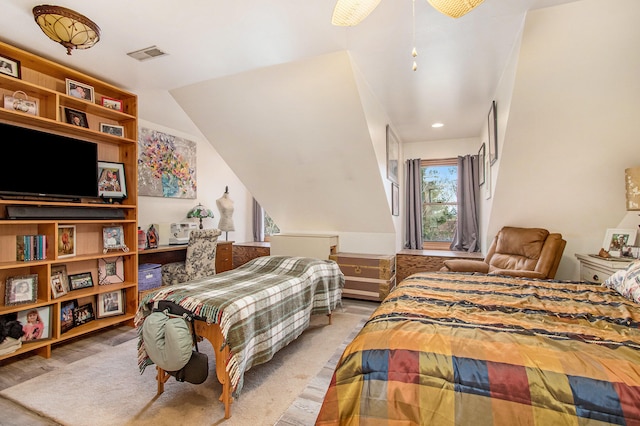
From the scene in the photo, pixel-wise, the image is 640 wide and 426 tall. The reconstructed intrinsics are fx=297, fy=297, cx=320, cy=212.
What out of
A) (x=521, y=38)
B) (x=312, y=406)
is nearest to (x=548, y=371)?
(x=312, y=406)

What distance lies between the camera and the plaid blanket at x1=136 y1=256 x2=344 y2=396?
5.57 ft

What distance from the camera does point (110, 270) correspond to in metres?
3.00

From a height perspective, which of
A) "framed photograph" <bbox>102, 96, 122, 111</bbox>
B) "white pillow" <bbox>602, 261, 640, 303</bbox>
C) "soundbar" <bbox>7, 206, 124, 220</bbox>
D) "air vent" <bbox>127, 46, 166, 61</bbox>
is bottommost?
"white pillow" <bbox>602, 261, 640, 303</bbox>

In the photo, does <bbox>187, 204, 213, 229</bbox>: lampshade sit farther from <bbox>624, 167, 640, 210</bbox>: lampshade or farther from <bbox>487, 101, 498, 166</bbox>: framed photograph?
<bbox>624, 167, 640, 210</bbox>: lampshade

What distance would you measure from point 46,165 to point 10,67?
748 millimetres

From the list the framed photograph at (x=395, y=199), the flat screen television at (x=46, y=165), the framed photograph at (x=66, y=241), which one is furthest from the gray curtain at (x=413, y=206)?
the framed photograph at (x=66, y=241)

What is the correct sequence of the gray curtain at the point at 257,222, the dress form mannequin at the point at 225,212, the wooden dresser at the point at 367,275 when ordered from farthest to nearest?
the gray curtain at the point at 257,222, the dress form mannequin at the point at 225,212, the wooden dresser at the point at 367,275

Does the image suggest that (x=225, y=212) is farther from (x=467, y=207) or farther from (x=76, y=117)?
(x=467, y=207)

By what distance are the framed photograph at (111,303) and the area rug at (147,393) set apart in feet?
1.95

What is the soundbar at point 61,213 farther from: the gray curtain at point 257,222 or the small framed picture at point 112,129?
the gray curtain at point 257,222

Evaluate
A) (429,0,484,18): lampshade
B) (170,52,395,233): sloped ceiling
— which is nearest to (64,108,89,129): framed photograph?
(170,52,395,233): sloped ceiling

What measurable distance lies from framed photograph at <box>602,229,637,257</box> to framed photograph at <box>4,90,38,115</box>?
17.0ft

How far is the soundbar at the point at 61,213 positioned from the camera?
2.28 m

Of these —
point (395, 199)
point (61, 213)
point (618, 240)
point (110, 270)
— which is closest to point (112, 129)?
point (61, 213)
